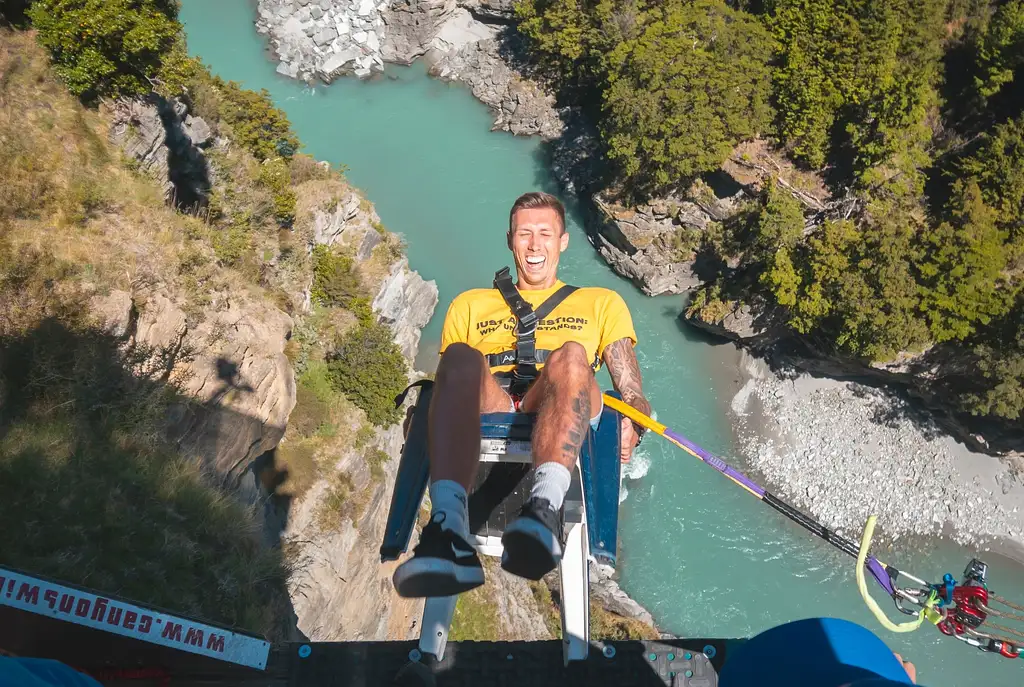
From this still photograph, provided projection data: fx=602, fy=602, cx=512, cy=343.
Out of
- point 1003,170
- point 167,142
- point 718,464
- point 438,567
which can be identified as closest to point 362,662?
point 438,567

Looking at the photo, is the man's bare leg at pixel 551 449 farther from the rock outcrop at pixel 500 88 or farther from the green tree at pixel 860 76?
the rock outcrop at pixel 500 88

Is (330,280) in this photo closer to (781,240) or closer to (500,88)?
(781,240)

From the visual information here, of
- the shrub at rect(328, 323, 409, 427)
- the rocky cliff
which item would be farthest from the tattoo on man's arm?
the shrub at rect(328, 323, 409, 427)

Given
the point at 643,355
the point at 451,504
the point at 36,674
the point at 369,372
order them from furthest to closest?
the point at 643,355 → the point at 369,372 → the point at 451,504 → the point at 36,674

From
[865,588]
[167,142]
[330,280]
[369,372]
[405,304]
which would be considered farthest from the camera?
[405,304]

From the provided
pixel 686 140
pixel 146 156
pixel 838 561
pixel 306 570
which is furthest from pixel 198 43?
pixel 838 561

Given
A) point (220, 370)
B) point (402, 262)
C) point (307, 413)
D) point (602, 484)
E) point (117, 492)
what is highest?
point (402, 262)

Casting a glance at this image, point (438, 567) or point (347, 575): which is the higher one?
point (347, 575)
